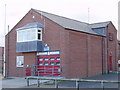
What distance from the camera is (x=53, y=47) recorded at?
2325 centimetres

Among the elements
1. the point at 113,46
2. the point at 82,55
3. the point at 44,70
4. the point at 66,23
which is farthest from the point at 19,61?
the point at 113,46

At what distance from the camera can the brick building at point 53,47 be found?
74.4ft

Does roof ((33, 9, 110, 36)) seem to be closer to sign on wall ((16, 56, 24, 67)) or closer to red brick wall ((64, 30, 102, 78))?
red brick wall ((64, 30, 102, 78))

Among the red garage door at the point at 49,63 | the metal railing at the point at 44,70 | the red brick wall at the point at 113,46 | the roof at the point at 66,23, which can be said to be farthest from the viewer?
the red brick wall at the point at 113,46

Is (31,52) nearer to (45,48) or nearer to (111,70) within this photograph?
(45,48)

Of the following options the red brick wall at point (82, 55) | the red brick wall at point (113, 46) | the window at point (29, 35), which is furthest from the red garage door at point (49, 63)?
the red brick wall at point (113, 46)

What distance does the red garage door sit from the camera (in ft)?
74.6

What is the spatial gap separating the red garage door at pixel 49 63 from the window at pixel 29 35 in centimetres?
189

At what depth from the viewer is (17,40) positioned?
25.7 metres

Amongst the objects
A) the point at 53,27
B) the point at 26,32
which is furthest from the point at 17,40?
the point at 53,27

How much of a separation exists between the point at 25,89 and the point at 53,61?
791 centimetres

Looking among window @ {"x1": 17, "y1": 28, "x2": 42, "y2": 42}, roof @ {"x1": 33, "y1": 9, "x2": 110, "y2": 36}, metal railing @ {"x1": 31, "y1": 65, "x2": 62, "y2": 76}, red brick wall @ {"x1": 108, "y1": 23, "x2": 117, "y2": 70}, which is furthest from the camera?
red brick wall @ {"x1": 108, "y1": 23, "x2": 117, "y2": 70}

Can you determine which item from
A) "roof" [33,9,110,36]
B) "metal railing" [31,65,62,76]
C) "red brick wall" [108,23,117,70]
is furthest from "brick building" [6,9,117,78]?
"red brick wall" [108,23,117,70]

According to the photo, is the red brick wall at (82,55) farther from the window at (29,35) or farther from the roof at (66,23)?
the window at (29,35)
